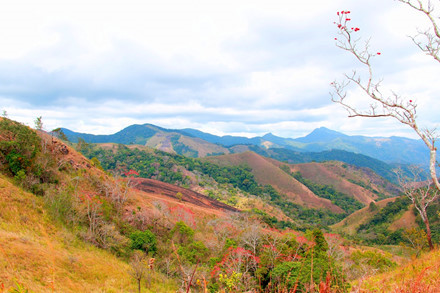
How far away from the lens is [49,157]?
2541 centimetres

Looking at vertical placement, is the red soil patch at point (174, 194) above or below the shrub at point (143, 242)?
below

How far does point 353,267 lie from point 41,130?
3992 centimetres

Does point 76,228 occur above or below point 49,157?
below

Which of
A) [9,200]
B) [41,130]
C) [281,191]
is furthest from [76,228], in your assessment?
[281,191]

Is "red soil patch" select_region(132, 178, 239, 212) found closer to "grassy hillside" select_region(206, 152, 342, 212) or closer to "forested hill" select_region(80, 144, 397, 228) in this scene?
"forested hill" select_region(80, 144, 397, 228)

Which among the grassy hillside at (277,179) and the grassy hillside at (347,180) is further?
the grassy hillside at (347,180)

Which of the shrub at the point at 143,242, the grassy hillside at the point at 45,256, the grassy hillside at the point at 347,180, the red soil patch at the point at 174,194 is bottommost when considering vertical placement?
the grassy hillside at the point at 347,180

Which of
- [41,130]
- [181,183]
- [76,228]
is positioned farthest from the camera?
[181,183]

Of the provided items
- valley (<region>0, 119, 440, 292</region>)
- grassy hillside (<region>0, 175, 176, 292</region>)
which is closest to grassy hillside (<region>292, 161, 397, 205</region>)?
valley (<region>0, 119, 440, 292</region>)

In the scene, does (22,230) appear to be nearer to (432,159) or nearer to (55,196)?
(55,196)

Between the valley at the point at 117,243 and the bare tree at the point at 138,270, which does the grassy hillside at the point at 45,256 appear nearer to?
the valley at the point at 117,243

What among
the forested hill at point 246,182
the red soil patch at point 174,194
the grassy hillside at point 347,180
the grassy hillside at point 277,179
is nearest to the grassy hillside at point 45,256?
the red soil patch at point 174,194

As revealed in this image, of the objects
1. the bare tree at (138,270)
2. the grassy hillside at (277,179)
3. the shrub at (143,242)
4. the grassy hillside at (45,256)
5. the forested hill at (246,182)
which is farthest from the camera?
the grassy hillside at (277,179)

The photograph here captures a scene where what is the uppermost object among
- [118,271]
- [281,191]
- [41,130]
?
[41,130]
